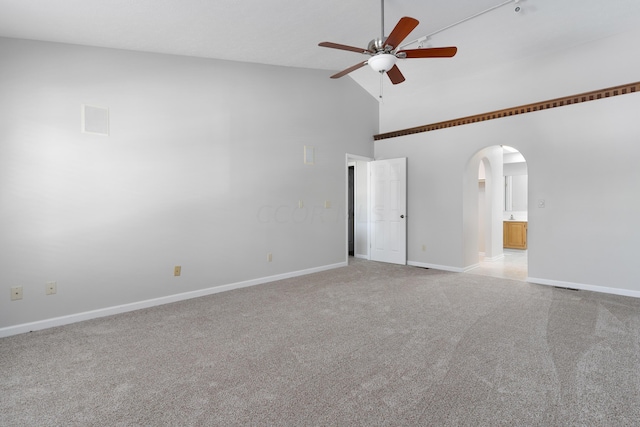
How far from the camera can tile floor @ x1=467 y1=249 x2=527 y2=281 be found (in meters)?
5.09

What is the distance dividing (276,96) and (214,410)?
411 centimetres

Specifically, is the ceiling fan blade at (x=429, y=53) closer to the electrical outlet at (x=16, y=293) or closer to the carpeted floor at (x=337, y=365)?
the carpeted floor at (x=337, y=365)

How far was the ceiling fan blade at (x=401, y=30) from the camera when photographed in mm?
2329

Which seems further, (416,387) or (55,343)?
(55,343)

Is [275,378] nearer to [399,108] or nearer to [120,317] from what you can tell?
[120,317]

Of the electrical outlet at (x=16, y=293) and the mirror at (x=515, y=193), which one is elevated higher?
the mirror at (x=515, y=193)

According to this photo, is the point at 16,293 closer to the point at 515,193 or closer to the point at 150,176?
the point at 150,176

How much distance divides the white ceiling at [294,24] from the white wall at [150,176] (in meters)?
0.31

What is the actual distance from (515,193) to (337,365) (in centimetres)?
796

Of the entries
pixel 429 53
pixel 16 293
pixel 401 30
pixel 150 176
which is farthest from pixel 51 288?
pixel 429 53

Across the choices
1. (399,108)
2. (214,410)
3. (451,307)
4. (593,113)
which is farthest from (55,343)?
(593,113)

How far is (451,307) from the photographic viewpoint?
3.55 meters

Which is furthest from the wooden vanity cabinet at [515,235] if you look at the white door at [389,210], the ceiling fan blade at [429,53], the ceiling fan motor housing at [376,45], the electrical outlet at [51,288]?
the electrical outlet at [51,288]

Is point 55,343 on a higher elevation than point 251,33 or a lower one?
lower
